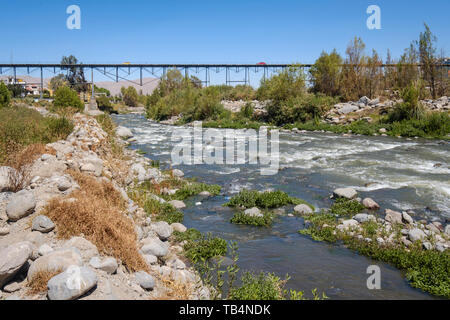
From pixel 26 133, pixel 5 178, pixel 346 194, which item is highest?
pixel 26 133

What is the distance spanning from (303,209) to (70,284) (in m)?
5.44

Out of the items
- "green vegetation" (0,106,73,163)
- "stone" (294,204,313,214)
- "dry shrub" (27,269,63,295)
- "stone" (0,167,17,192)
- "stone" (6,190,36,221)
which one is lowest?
"stone" (294,204,313,214)

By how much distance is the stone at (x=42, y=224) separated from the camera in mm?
4062

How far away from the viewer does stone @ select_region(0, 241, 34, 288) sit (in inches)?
120

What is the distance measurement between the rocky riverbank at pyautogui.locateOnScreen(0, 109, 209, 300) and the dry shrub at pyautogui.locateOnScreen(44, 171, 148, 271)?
0.01 metres

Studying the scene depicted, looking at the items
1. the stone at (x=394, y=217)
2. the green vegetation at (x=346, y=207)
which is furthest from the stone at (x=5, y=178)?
the stone at (x=394, y=217)

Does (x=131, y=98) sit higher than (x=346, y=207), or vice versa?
(x=131, y=98)

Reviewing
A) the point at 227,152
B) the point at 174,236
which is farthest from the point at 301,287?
the point at 227,152

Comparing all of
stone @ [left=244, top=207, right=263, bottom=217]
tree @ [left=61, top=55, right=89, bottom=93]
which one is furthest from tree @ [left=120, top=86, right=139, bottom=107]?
stone @ [left=244, top=207, right=263, bottom=217]

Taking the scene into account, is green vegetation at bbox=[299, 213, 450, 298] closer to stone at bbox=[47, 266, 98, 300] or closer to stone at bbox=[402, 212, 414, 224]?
stone at bbox=[402, 212, 414, 224]

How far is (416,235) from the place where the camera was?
575cm

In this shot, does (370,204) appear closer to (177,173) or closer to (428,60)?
(177,173)
